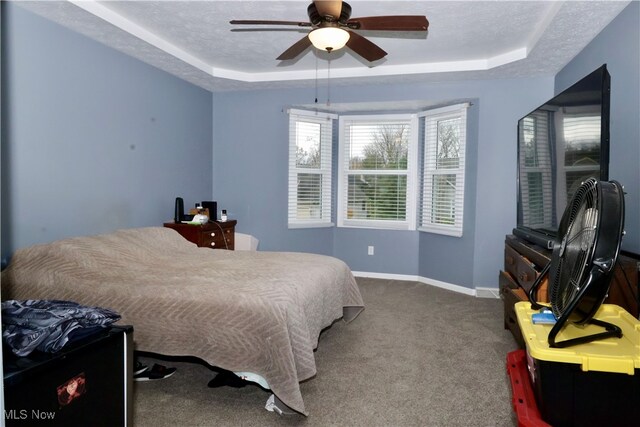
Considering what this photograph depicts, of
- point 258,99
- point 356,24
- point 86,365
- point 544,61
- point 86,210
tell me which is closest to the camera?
point 86,365

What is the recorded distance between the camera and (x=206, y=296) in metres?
2.16

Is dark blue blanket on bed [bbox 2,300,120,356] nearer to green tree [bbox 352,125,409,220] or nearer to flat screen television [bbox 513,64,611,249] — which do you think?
flat screen television [bbox 513,64,611,249]

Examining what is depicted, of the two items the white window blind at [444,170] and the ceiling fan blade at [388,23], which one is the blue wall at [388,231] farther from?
the ceiling fan blade at [388,23]

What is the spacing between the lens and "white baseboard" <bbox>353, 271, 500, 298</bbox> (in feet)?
14.7

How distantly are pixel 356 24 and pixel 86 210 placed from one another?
2555 mm

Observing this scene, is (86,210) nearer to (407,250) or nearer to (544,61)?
(407,250)

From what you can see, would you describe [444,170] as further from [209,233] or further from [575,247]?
[575,247]

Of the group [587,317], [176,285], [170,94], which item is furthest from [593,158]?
[170,94]

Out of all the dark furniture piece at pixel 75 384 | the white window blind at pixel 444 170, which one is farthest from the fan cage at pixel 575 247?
the white window blind at pixel 444 170

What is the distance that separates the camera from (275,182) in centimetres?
521

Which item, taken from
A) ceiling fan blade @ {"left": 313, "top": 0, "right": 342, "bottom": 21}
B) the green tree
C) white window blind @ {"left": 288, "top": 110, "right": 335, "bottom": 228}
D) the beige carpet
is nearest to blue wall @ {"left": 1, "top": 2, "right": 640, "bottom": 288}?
white window blind @ {"left": 288, "top": 110, "right": 335, "bottom": 228}

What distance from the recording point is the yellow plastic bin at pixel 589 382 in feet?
4.29

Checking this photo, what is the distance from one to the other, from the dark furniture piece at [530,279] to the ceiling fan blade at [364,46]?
5.71ft

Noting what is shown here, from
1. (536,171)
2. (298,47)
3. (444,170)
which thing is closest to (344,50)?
(298,47)
